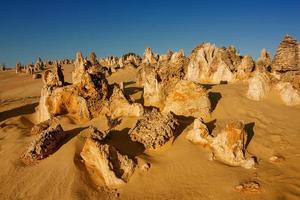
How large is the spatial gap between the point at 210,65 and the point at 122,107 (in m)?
9.39

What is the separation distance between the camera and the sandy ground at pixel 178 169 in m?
7.39

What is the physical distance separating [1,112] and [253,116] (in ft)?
46.7

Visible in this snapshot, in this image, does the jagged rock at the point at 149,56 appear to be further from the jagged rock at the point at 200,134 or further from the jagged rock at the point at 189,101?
the jagged rock at the point at 200,134

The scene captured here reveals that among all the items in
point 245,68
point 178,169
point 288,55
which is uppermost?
point 288,55

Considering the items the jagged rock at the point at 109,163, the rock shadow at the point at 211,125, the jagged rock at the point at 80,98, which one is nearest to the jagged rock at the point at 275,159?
the rock shadow at the point at 211,125

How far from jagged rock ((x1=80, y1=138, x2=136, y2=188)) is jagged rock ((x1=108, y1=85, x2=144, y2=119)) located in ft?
9.95

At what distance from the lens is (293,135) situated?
10008 millimetres

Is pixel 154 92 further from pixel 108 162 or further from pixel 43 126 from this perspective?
pixel 108 162

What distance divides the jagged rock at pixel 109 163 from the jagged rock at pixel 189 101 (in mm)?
3710

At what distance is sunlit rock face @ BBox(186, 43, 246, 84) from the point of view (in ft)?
60.1

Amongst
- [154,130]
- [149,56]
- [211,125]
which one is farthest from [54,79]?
[149,56]

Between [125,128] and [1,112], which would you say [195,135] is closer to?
[125,128]

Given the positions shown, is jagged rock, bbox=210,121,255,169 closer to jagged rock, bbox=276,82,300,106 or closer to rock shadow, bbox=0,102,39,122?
jagged rock, bbox=276,82,300,106

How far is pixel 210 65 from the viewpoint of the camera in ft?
62.6
